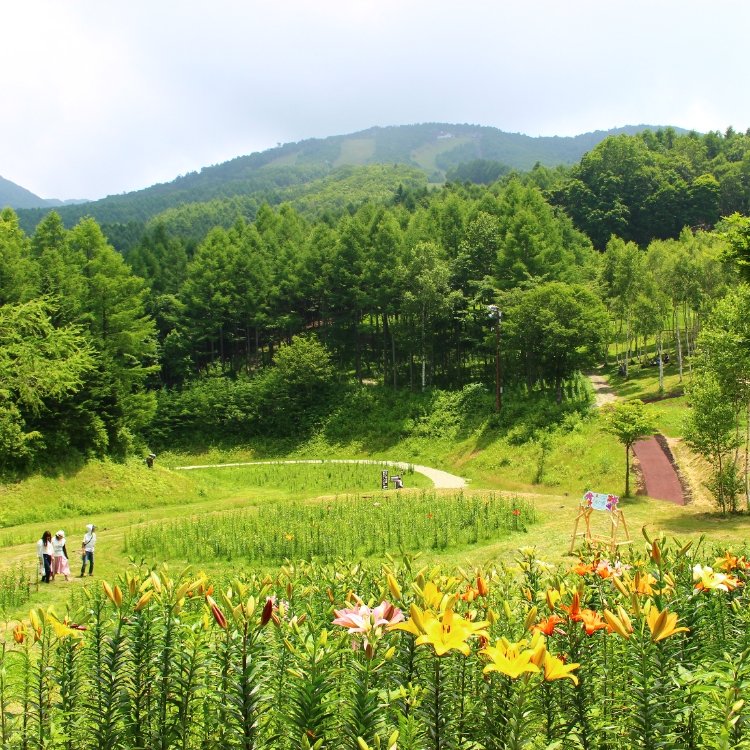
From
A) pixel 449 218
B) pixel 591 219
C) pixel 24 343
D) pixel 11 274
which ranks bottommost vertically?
pixel 24 343

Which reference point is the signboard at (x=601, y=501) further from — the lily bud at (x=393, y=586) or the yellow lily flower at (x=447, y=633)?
the yellow lily flower at (x=447, y=633)

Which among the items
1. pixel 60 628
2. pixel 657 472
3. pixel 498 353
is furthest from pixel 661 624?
pixel 498 353

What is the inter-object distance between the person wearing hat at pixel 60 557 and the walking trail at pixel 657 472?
1861 centimetres

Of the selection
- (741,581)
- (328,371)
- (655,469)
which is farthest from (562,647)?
(328,371)

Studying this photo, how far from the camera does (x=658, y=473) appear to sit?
75.4 feet

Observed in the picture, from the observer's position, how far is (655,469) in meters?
23.4

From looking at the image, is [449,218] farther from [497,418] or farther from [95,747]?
[95,747]

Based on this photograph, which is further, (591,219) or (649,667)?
(591,219)

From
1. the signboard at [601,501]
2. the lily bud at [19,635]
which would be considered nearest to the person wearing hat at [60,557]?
the lily bud at [19,635]

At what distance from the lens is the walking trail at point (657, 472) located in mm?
20734

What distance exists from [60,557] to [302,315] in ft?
132

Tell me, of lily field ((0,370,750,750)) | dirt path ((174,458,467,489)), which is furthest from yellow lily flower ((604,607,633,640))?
dirt path ((174,458,467,489))

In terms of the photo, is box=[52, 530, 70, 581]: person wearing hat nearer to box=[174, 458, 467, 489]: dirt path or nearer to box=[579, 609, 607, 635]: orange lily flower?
box=[579, 609, 607, 635]: orange lily flower

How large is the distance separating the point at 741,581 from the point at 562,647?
215 centimetres
